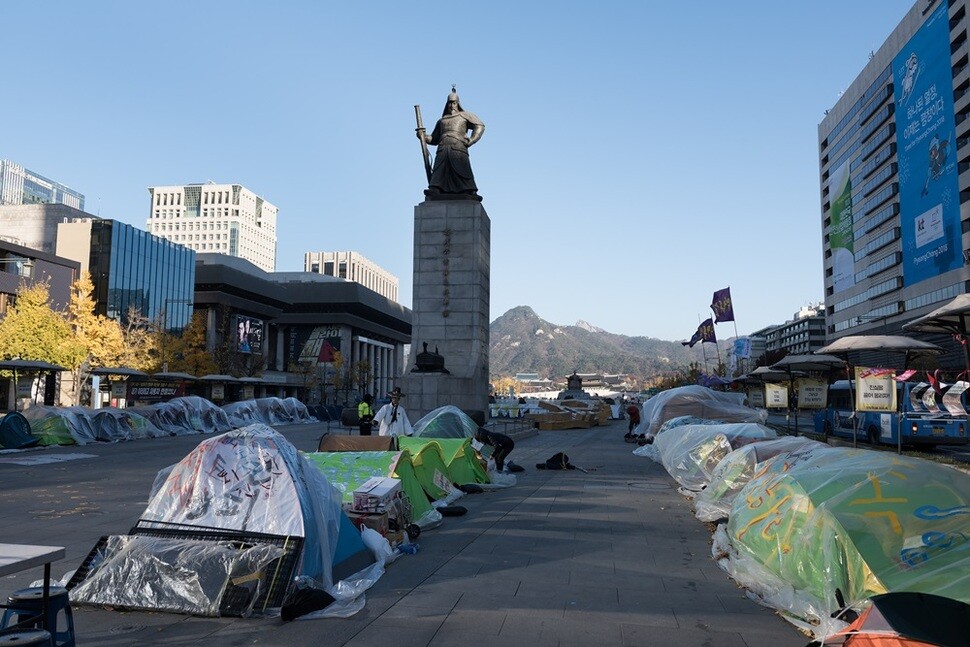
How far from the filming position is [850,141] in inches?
3423

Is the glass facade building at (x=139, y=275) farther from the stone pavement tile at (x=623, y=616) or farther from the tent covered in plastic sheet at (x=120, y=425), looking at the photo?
the stone pavement tile at (x=623, y=616)

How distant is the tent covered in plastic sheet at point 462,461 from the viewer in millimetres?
13531

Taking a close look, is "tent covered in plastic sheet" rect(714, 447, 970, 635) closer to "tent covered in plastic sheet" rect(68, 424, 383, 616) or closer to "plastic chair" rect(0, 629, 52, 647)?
"tent covered in plastic sheet" rect(68, 424, 383, 616)

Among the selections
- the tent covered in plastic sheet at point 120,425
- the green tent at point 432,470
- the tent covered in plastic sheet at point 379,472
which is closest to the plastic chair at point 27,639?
the tent covered in plastic sheet at point 379,472

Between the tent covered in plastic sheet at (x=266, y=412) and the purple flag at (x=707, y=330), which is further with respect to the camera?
the purple flag at (x=707, y=330)

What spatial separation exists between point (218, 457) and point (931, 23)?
2903 inches

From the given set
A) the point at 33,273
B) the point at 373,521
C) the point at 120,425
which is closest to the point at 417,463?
the point at 373,521

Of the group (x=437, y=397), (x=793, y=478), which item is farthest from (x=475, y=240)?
(x=793, y=478)

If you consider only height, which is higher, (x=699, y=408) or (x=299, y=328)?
(x=299, y=328)

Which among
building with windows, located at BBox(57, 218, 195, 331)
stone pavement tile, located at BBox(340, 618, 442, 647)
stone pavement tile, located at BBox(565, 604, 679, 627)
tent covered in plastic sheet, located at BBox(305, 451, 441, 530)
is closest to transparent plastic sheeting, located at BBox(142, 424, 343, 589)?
stone pavement tile, located at BBox(340, 618, 442, 647)

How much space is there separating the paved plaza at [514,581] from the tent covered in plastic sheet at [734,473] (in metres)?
0.38

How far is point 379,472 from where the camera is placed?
981cm

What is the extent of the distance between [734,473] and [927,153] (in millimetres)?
64661

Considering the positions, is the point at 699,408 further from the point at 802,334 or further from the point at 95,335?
the point at 802,334
